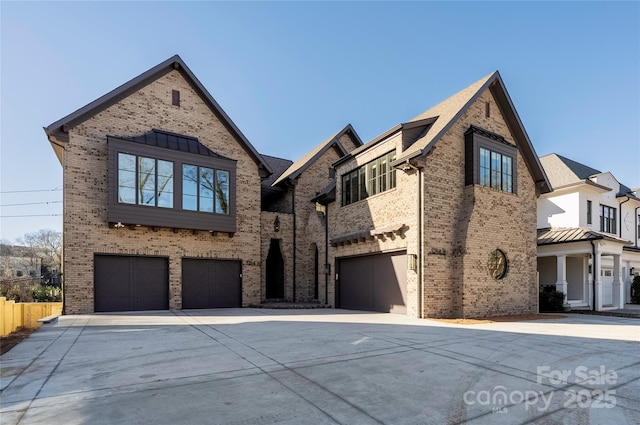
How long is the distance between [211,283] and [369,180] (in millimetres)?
9013

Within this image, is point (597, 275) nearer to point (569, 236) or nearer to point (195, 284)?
point (569, 236)

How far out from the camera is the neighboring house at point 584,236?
61.6ft

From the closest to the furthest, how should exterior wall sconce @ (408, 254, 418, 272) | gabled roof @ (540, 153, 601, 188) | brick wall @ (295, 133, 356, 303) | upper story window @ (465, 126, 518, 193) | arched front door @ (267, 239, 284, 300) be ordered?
1. exterior wall sconce @ (408, 254, 418, 272)
2. upper story window @ (465, 126, 518, 193)
3. brick wall @ (295, 133, 356, 303)
4. arched front door @ (267, 239, 284, 300)
5. gabled roof @ (540, 153, 601, 188)

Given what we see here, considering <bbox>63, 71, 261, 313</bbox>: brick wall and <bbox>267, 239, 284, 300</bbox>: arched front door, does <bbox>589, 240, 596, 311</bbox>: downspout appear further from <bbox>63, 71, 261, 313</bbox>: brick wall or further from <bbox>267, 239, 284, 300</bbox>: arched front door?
<bbox>63, 71, 261, 313</bbox>: brick wall

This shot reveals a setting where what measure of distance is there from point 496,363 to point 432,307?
7176mm

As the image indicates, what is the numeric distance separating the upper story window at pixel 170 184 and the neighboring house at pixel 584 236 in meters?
17.4

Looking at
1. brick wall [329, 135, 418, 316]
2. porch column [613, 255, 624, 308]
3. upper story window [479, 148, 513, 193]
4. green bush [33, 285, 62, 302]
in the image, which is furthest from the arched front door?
porch column [613, 255, 624, 308]

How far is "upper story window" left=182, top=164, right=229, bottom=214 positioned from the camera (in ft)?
54.9

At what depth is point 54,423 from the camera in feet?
12.4

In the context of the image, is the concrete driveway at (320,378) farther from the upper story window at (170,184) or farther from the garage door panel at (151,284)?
the upper story window at (170,184)

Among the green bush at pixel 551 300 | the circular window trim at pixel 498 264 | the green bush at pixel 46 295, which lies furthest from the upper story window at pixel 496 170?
the green bush at pixel 46 295

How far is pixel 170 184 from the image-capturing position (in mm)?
16281

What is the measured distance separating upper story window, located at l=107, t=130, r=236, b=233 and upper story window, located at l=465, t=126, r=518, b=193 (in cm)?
1084

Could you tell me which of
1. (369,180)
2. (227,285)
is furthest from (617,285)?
(227,285)
